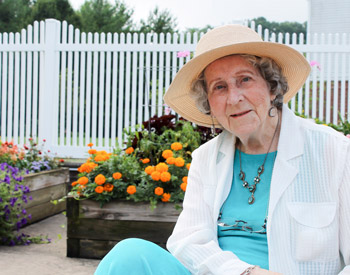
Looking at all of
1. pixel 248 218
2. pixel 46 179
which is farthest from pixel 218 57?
pixel 46 179

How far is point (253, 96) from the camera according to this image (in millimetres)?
1664

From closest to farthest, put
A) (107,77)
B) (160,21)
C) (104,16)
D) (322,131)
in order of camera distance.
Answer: (322,131), (107,77), (104,16), (160,21)

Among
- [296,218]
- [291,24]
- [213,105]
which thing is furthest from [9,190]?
[291,24]

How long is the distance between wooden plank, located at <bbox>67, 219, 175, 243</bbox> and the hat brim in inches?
49.0

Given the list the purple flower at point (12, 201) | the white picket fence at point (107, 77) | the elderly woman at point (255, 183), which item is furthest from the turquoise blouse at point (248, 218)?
the white picket fence at point (107, 77)

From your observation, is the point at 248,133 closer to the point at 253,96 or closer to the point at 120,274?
the point at 253,96

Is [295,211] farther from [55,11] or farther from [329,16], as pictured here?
[55,11]

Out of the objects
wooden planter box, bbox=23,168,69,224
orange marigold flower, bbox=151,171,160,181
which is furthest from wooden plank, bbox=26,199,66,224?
orange marigold flower, bbox=151,171,160,181

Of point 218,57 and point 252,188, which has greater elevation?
point 218,57

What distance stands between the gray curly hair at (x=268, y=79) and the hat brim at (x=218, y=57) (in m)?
0.02

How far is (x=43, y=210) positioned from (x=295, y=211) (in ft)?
11.8

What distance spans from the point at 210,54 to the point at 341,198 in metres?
0.71

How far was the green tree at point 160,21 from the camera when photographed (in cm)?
2769

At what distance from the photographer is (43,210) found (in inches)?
179
